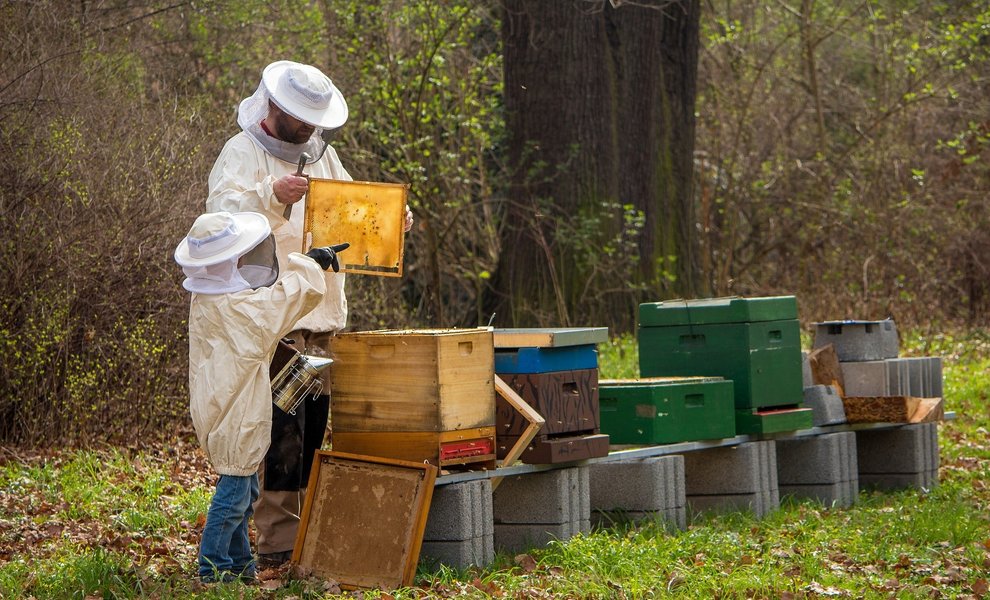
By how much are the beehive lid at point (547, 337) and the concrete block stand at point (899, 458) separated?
2836 mm

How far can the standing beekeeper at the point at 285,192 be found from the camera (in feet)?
16.8

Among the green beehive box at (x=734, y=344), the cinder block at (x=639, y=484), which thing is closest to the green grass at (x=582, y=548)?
the cinder block at (x=639, y=484)

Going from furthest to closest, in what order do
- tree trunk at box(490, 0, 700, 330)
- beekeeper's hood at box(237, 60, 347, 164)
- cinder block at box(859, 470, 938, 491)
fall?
1. tree trunk at box(490, 0, 700, 330)
2. cinder block at box(859, 470, 938, 491)
3. beekeeper's hood at box(237, 60, 347, 164)

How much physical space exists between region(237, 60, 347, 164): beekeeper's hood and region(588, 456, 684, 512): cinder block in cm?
227

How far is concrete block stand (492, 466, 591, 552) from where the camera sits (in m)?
5.75

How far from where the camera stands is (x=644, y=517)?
6277mm

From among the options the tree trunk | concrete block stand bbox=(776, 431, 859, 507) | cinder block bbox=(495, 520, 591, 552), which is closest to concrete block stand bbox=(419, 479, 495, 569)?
cinder block bbox=(495, 520, 591, 552)

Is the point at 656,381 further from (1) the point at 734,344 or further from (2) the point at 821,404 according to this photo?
(2) the point at 821,404

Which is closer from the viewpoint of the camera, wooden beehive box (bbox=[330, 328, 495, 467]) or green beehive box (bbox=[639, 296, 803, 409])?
wooden beehive box (bbox=[330, 328, 495, 467])

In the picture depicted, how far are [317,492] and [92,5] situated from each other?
539 cm

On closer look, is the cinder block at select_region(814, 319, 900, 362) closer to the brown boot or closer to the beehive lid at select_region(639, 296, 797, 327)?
the beehive lid at select_region(639, 296, 797, 327)

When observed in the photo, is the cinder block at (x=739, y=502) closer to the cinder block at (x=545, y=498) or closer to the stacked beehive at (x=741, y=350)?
the stacked beehive at (x=741, y=350)

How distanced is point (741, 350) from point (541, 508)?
1.58 meters

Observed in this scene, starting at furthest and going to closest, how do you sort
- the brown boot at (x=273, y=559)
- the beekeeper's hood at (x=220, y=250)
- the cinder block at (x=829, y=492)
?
1. the cinder block at (x=829, y=492)
2. the brown boot at (x=273, y=559)
3. the beekeeper's hood at (x=220, y=250)
